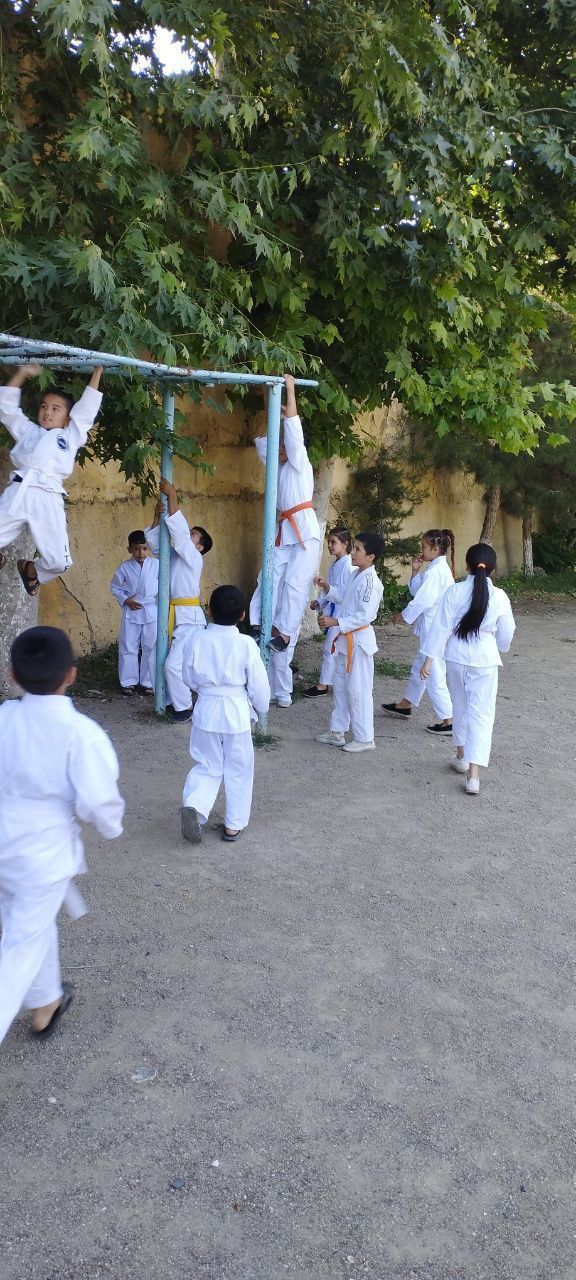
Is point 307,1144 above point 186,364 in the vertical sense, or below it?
below

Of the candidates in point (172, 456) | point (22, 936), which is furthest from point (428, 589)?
point (22, 936)

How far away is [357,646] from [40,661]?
434cm

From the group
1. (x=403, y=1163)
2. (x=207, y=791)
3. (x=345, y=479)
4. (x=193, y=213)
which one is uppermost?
(x=193, y=213)

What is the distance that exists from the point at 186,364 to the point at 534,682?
522 cm

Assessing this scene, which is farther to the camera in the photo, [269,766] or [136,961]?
[269,766]

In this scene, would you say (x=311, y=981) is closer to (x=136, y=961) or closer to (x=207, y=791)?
(x=136, y=961)

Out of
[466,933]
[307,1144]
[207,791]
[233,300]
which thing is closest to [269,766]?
[207,791]

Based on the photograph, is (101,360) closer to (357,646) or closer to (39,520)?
(39,520)

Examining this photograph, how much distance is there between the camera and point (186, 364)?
287 inches

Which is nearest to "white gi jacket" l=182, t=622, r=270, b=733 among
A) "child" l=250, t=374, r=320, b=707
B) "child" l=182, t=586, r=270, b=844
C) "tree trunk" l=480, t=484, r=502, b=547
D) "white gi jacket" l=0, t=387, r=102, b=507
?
"child" l=182, t=586, r=270, b=844

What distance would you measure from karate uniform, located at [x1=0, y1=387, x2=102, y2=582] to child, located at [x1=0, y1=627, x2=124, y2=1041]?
6.97ft

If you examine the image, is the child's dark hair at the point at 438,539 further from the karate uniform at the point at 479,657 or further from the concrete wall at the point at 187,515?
the concrete wall at the point at 187,515

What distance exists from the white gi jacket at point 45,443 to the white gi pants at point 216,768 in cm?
153

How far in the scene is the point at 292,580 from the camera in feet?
27.9
